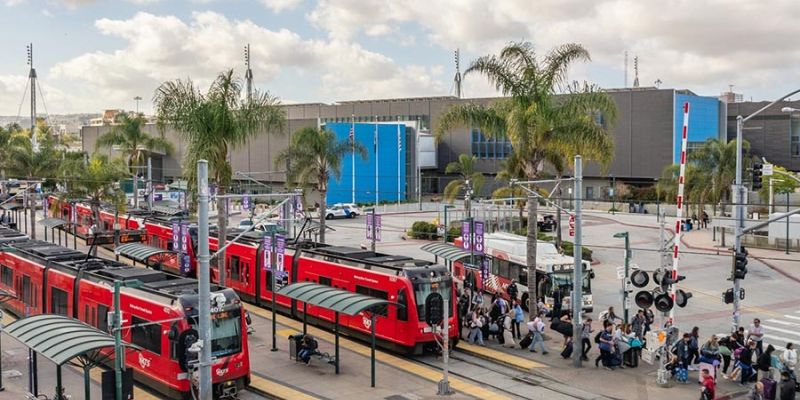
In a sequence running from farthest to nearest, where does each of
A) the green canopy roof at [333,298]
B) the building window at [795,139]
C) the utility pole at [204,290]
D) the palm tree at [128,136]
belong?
the building window at [795,139] < the palm tree at [128,136] < the green canopy roof at [333,298] < the utility pole at [204,290]

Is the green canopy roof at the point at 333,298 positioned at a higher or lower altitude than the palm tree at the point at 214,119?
lower

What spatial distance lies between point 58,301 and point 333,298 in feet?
32.0

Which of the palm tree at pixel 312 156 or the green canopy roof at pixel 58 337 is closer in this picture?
the green canopy roof at pixel 58 337

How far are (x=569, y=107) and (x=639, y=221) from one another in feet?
160

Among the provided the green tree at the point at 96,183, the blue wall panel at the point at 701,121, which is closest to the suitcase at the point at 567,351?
the green tree at the point at 96,183

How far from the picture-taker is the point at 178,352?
19969 mm

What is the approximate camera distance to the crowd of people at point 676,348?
21.5 meters

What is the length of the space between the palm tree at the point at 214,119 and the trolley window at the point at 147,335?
27.6 ft

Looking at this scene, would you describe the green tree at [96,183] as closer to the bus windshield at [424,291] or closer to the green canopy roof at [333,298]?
the green canopy roof at [333,298]

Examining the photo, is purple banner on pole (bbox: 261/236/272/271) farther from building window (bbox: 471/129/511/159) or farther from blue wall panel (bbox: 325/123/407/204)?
building window (bbox: 471/129/511/159)

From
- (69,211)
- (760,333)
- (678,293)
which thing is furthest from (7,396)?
(69,211)

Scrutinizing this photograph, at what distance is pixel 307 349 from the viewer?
24.5 meters

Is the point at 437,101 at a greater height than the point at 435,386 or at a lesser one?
greater

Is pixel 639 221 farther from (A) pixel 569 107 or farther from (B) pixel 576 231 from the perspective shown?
(B) pixel 576 231
